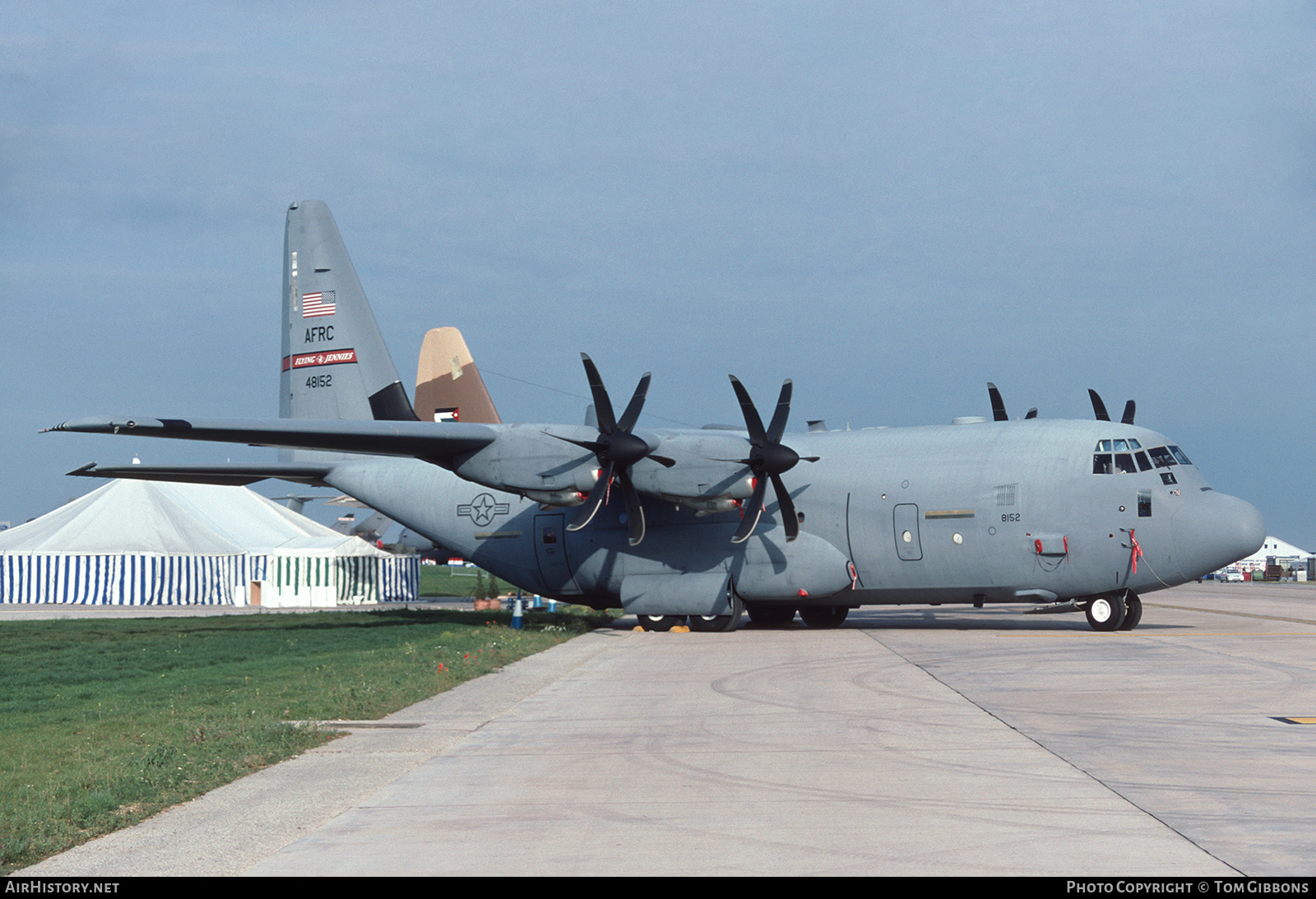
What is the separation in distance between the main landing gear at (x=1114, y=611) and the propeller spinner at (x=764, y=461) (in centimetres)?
629

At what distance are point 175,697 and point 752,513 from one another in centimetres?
1271

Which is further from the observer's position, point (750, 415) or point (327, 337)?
point (327, 337)

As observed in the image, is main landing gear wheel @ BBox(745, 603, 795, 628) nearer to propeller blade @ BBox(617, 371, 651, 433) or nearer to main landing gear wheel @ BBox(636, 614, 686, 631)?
main landing gear wheel @ BBox(636, 614, 686, 631)

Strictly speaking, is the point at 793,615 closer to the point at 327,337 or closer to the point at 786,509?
the point at 786,509

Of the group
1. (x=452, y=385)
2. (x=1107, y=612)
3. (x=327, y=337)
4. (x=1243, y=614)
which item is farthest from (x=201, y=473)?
(x=1243, y=614)

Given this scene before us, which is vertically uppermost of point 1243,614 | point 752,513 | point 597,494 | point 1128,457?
point 1128,457

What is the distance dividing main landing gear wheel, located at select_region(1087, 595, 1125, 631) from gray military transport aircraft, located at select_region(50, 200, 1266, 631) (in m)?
0.04

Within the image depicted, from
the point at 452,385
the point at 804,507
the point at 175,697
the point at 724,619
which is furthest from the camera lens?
the point at 452,385

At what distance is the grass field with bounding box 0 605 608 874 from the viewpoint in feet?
26.6

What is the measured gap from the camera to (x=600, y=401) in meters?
23.9

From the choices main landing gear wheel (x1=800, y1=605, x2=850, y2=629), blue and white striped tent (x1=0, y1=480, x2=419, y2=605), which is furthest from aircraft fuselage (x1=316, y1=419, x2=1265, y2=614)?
blue and white striped tent (x1=0, y1=480, x2=419, y2=605)

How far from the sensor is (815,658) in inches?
734

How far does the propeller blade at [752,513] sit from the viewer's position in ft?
78.9
